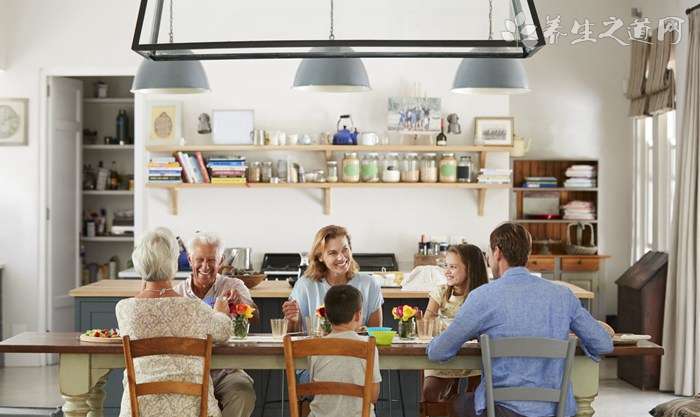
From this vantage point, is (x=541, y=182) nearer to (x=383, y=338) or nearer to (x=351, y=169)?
(x=351, y=169)

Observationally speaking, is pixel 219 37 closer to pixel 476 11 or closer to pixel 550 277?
pixel 476 11

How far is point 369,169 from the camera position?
24.7ft

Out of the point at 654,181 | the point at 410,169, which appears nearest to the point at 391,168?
the point at 410,169

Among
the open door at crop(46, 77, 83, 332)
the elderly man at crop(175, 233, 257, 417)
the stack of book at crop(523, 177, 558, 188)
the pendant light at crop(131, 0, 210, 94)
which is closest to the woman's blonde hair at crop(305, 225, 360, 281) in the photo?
the elderly man at crop(175, 233, 257, 417)

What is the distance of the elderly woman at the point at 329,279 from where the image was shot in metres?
4.67

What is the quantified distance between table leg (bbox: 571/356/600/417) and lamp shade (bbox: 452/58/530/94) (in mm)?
1922

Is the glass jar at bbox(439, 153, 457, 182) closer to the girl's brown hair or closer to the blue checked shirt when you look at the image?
the girl's brown hair

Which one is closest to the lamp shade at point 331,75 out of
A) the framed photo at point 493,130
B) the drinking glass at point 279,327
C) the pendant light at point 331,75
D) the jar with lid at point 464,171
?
the pendant light at point 331,75

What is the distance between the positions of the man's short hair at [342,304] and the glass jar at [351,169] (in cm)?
362

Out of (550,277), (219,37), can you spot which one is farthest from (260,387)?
(550,277)

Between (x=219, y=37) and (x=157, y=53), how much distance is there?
434cm

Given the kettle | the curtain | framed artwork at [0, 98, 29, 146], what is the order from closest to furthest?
the curtain
the kettle
framed artwork at [0, 98, 29, 146]

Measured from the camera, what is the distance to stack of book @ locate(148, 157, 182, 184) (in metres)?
7.48

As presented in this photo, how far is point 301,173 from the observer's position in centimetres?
755
